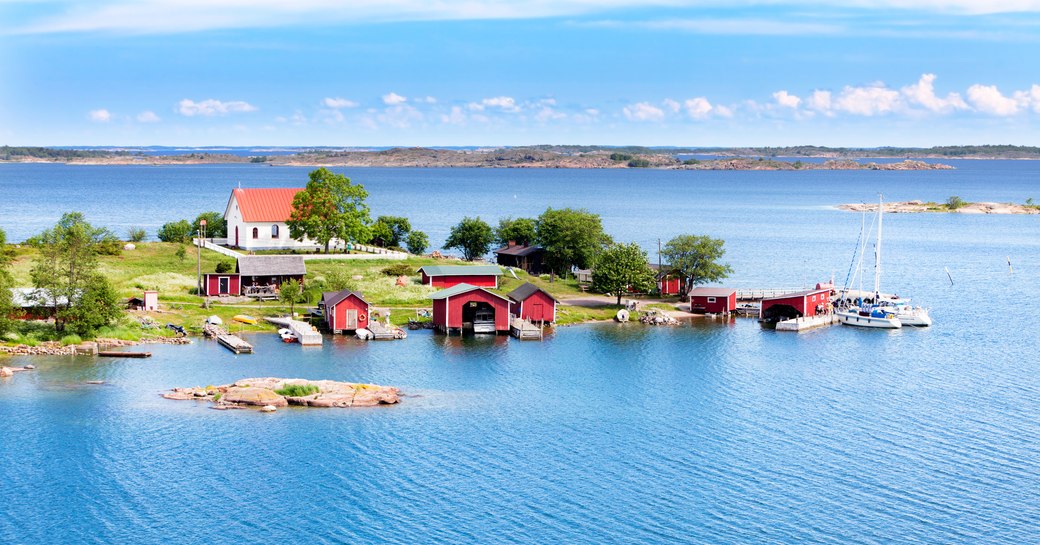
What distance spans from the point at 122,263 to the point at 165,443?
44463mm

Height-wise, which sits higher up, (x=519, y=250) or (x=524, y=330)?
(x=519, y=250)

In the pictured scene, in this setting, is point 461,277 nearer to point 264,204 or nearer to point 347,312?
point 347,312

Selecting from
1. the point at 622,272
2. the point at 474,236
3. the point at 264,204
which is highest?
the point at 264,204

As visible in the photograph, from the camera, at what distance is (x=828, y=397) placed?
59250 mm

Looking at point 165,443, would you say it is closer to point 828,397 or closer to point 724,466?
point 724,466

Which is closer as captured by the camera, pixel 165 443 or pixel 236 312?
pixel 165 443

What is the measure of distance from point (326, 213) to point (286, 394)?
43.4 metres

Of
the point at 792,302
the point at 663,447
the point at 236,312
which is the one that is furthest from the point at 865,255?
the point at 663,447

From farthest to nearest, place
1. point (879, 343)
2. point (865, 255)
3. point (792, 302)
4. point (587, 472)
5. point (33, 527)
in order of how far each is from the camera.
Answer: point (865, 255)
point (792, 302)
point (879, 343)
point (587, 472)
point (33, 527)

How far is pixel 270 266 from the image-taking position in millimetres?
83938

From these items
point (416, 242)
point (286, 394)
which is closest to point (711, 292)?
point (416, 242)

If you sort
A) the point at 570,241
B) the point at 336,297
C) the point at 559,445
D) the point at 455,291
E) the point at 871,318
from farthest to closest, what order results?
the point at 570,241 < the point at 871,318 < the point at 455,291 < the point at 336,297 < the point at 559,445

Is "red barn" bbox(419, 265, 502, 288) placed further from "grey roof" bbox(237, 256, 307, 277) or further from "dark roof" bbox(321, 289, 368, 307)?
"dark roof" bbox(321, 289, 368, 307)

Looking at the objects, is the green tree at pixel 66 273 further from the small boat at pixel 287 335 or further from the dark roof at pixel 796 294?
the dark roof at pixel 796 294
